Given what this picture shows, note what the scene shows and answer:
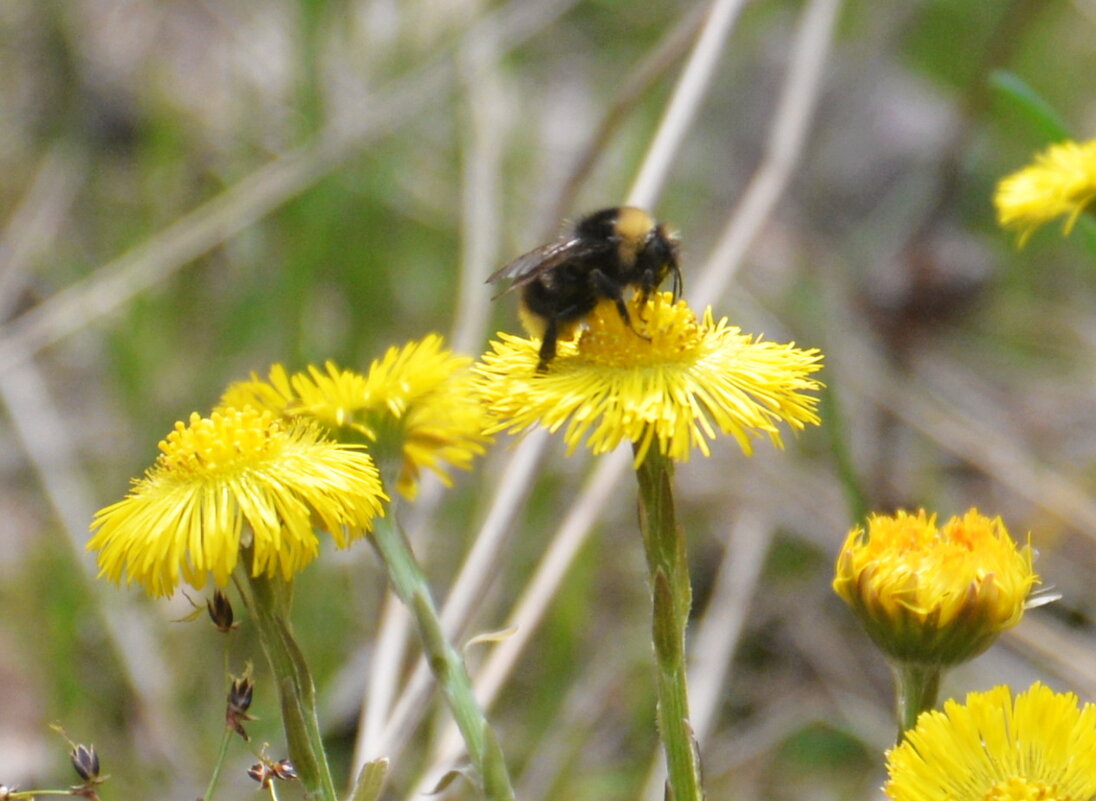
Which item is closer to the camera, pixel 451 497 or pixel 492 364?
pixel 492 364

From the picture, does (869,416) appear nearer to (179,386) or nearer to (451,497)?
(451,497)

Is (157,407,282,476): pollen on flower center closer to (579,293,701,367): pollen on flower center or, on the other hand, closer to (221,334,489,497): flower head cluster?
(221,334,489,497): flower head cluster

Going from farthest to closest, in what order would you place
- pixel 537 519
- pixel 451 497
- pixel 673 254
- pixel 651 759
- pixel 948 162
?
pixel 948 162
pixel 451 497
pixel 537 519
pixel 651 759
pixel 673 254

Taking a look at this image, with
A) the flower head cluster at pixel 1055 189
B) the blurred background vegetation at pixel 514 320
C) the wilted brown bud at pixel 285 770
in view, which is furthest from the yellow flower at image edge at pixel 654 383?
the blurred background vegetation at pixel 514 320

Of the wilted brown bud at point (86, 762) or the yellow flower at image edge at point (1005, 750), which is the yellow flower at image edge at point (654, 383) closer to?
the yellow flower at image edge at point (1005, 750)

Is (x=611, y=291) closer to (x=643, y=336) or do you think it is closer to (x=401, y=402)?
(x=643, y=336)

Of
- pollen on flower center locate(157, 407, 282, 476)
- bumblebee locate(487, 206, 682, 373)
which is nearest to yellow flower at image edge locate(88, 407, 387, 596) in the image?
pollen on flower center locate(157, 407, 282, 476)

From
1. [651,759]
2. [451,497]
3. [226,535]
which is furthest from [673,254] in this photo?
[451,497]

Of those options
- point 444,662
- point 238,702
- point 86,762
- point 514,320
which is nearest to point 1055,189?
point 444,662
